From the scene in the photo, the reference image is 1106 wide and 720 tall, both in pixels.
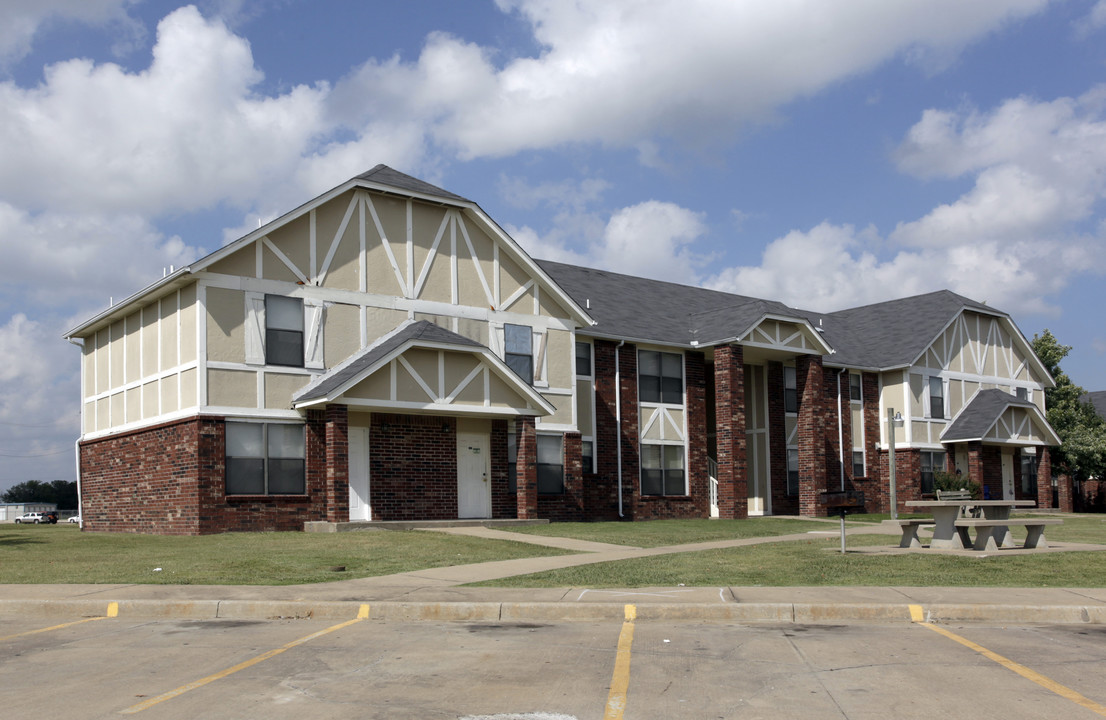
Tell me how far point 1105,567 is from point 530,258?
1649 cm

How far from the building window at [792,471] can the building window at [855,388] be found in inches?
159

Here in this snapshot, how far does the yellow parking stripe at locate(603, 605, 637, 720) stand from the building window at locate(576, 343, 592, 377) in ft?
65.1

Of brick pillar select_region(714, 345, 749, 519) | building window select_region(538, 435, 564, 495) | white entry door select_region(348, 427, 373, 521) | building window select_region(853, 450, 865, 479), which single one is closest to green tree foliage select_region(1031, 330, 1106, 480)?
building window select_region(853, 450, 865, 479)

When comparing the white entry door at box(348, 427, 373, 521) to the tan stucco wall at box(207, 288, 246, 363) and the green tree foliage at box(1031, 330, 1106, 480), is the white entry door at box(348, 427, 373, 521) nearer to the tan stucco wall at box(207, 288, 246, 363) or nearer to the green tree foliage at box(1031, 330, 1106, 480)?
the tan stucco wall at box(207, 288, 246, 363)

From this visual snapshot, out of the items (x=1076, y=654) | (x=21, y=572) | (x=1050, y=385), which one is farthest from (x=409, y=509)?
(x=1050, y=385)

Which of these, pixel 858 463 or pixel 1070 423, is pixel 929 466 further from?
pixel 1070 423

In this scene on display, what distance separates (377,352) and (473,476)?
427 centimetres

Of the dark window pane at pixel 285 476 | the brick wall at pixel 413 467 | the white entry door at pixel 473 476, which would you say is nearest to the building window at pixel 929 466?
the white entry door at pixel 473 476

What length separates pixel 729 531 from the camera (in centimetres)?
2444

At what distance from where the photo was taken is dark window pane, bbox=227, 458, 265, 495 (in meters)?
22.7

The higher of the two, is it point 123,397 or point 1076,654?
point 123,397

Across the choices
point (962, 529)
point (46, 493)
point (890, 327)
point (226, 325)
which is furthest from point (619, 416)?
point (46, 493)

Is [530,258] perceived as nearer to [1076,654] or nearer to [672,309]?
[672,309]

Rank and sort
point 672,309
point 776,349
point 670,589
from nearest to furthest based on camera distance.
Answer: point 670,589
point 776,349
point 672,309
